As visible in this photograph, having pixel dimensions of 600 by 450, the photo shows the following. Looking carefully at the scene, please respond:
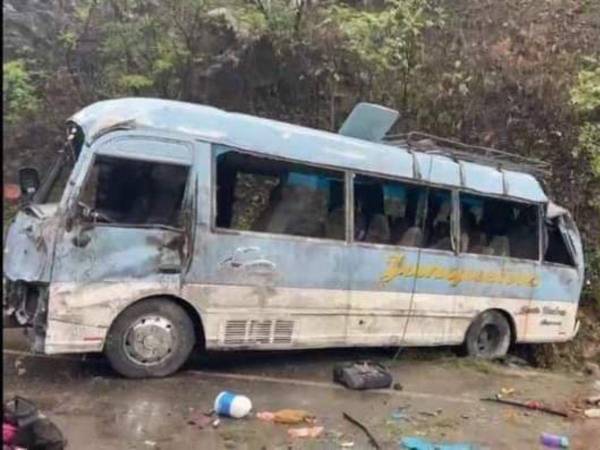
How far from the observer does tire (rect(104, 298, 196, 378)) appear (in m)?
6.88

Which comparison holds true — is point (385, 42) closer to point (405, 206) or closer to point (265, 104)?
point (265, 104)

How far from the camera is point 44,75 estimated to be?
13.1 meters

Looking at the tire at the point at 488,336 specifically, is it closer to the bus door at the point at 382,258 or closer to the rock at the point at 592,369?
the bus door at the point at 382,258

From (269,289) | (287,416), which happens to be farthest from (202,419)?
(269,289)

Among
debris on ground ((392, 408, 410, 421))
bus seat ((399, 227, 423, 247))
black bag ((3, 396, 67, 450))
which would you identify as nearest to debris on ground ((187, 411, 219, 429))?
debris on ground ((392, 408, 410, 421))

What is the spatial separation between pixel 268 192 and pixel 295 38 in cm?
575

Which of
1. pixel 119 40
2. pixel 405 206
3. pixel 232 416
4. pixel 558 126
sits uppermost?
pixel 119 40

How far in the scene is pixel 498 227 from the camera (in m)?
9.41

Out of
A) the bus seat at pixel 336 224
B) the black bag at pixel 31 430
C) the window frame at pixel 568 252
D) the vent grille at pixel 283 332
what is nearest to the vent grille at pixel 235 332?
the vent grille at pixel 283 332

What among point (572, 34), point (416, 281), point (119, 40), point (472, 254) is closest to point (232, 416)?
point (416, 281)

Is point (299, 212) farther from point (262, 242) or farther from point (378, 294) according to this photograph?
point (378, 294)

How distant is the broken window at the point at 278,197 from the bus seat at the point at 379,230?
1.37ft

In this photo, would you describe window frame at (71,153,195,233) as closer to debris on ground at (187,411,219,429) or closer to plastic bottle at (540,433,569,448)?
debris on ground at (187,411,219,429)

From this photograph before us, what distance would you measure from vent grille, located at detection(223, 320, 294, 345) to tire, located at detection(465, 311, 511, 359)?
2.49m
